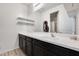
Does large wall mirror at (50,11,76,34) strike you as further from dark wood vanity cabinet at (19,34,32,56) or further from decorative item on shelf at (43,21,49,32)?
dark wood vanity cabinet at (19,34,32,56)

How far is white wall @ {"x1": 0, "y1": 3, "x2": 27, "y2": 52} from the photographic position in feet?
9.04

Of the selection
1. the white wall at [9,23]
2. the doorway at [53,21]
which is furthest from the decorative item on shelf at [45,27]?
the white wall at [9,23]

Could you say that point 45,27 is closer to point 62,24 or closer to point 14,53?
point 62,24

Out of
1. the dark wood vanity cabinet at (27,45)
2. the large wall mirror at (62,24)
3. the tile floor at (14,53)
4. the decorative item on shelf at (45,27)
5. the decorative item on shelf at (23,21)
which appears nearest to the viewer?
the large wall mirror at (62,24)

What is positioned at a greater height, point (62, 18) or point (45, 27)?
point (62, 18)

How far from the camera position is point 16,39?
9.66 ft

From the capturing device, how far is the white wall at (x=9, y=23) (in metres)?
2.76

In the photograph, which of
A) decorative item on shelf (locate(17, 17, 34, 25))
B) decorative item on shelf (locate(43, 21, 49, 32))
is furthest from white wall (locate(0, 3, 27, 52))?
decorative item on shelf (locate(43, 21, 49, 32))

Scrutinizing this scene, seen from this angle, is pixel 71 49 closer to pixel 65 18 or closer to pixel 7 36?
pixel 65 18

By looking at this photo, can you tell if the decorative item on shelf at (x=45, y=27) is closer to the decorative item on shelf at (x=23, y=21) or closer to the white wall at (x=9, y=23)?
the decorative item on shelf at (x=23, y=21)

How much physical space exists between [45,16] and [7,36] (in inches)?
55.2

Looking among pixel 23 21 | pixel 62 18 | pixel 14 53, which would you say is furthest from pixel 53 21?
pixel 14 53

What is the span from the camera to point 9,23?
2842mm

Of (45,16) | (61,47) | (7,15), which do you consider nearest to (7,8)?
(7,15)
